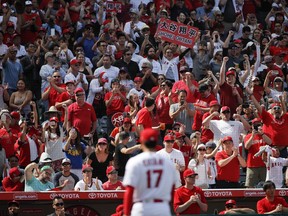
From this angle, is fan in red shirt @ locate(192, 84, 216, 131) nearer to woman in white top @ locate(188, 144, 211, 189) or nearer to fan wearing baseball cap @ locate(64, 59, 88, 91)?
woman in white top @ locate(188, 144, 211, 189)

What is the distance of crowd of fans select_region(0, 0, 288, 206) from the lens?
17.8 meters

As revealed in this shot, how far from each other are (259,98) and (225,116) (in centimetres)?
346

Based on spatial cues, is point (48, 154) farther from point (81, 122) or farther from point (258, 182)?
point (258, 182)

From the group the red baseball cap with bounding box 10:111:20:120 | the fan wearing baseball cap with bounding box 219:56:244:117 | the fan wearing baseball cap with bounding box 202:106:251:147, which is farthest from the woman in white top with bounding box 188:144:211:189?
the red baseball cap with bounding box 10:111:20:120

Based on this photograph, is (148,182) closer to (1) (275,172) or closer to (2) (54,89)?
(1) (275,172)

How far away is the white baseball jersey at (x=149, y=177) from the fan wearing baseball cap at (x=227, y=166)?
264 inches

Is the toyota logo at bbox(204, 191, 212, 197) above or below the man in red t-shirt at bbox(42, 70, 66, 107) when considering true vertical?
below

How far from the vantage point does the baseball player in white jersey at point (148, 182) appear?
10.7 metres

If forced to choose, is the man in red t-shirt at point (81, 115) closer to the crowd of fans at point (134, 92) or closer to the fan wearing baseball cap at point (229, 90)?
the crowd of fans at point (134, 92)

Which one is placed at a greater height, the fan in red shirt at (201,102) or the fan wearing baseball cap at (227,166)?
the fan in red shirt at (201,102)

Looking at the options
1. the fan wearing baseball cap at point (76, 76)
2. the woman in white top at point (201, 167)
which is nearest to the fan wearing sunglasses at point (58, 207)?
the woman in white top at point (201, 167)

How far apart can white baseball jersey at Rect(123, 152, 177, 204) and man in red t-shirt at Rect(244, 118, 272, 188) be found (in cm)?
749

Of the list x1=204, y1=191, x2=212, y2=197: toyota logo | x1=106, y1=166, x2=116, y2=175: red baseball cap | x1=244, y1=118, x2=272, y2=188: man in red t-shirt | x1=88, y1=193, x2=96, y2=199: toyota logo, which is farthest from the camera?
x1=244, y1=118, x2=272, y2=188: man in red t-shirt

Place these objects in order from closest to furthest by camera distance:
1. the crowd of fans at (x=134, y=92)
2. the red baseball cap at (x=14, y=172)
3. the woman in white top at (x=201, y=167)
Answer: the red baseball cap at (x=14, y=172), the woman in white top at (x=201, y=167), the crowd of fans at (x=134, y=92)
